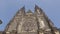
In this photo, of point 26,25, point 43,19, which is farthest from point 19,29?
point 43,19

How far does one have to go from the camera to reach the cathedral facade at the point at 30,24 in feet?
112

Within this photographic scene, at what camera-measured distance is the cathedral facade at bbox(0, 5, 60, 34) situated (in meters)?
34.1

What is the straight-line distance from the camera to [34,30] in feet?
114

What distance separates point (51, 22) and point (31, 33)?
3398 mm

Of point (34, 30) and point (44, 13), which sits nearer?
point (34, 30)

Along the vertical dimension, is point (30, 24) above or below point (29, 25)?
above

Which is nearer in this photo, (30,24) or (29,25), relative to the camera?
(29,25)

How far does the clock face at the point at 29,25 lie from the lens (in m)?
35.5

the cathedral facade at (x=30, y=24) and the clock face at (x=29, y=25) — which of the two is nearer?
the cathedral facade at (x=30, y=24)

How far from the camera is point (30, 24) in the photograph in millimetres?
36312

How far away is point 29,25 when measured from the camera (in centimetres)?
3619

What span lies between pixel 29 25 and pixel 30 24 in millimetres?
238

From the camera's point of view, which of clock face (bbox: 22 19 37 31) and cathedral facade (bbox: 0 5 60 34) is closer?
cathedral facade (bbox: 0 5 60 34)

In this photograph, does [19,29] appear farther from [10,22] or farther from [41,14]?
[41,14]
